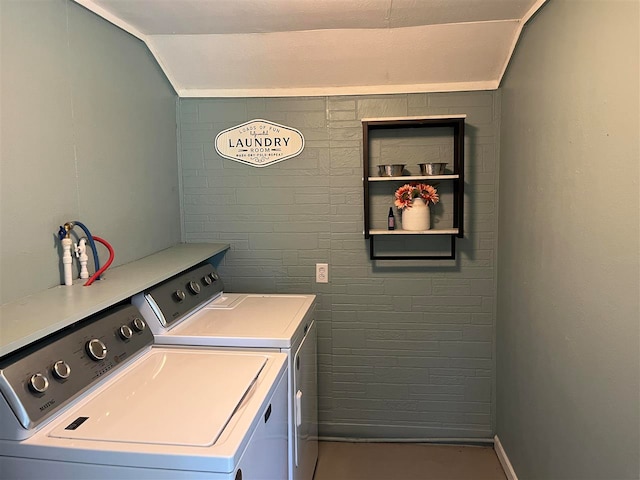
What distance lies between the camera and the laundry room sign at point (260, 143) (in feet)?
8.74

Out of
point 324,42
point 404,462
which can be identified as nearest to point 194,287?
point 324,42

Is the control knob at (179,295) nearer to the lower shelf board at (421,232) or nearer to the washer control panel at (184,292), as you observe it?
the washer control panel at (184,292)

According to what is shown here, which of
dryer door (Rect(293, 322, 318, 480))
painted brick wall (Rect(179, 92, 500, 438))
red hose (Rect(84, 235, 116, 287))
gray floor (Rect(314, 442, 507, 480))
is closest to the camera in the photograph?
red hose (Rect(84, 235, 116, 287))

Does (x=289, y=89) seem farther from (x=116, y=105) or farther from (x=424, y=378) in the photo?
(x=424, y=378)

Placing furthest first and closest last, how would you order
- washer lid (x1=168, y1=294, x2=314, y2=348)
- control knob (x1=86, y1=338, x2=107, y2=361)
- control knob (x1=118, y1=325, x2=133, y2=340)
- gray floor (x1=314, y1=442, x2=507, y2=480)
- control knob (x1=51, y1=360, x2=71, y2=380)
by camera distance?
gray floor (x1=314, y1=442, x2=507, y2=480) → washer lid (x1=168, y1=294, x2=314, y2=348) → control knob (x1=118, y1=325, x2=133, y2=340) → control knob (x1=86, y1=338, x2=107, y2=361) → control knob (x1=51, y1=360, x2=71, y2=380)

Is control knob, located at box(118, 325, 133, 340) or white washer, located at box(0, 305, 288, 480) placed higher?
control knob, located at box(118, 325, 133, 340)

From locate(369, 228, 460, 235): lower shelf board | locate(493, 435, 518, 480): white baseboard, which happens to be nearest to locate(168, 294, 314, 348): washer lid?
locate(369, 228, 460, 235): lower shelf board

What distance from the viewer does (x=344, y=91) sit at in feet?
8.56

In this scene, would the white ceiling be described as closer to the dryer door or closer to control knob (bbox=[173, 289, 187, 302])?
control knob (bbox=[173, 289, 187, 302])

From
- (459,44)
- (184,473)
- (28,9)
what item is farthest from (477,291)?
(28,9)

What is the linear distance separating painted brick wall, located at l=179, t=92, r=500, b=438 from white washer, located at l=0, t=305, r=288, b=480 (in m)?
1.12

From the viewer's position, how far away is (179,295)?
79.7 inches

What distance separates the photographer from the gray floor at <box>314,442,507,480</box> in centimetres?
248

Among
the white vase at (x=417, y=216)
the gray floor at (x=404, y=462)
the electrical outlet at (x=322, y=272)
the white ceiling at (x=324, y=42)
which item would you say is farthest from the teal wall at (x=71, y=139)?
the gray floor at (x=404, y=462)
